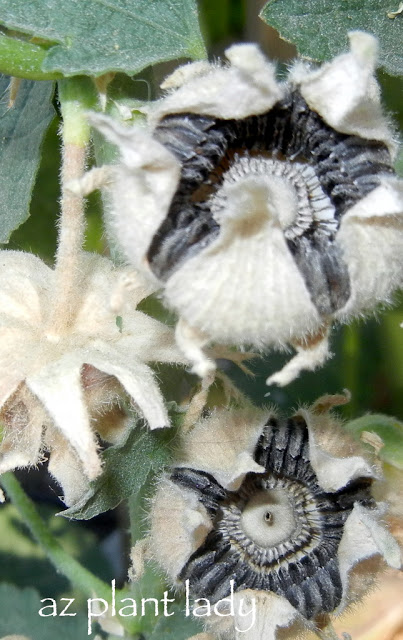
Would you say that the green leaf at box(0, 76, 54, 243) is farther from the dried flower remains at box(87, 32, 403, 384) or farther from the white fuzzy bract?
the dried flower remains at box(87, 32, 403, 384)

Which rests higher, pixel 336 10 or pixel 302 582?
pixel 336 10

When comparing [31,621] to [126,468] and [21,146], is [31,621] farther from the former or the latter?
[21,146]

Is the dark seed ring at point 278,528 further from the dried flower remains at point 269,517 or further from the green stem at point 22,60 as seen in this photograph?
the green stem at point 22,60

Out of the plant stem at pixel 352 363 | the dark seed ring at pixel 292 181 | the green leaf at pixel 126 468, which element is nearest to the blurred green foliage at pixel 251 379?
the plant stem at pixel 352 363

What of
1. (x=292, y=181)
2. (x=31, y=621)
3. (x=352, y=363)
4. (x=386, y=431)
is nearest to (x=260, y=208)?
(x=292, y=181)

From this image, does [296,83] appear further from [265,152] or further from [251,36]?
[251,36]

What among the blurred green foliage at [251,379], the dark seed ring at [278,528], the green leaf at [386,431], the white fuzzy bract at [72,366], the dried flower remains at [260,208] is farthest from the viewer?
the blurred green foliage at [251,379]

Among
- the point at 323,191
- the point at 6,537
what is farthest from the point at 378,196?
the point at 6,537
